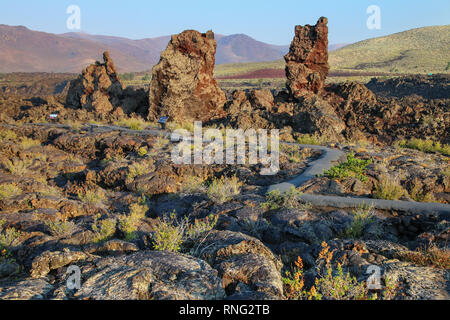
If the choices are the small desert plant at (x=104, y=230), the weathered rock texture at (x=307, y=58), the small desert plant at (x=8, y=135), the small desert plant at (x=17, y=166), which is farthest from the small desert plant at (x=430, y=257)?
the weathered rock texture at (x=307, y=58)

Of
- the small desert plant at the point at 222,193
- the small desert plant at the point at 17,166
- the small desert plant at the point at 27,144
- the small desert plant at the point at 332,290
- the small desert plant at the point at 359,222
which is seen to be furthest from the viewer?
the small desert plant at the point at 27,144

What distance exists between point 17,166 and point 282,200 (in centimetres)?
803

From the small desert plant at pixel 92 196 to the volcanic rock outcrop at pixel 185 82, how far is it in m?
9.67

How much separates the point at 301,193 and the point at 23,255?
5.26 meters

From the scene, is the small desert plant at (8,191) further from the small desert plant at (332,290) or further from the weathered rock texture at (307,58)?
the weathered rock texture at (307,58)

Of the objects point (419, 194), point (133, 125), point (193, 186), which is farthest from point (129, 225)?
point (133, 125)

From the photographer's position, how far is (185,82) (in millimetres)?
18047

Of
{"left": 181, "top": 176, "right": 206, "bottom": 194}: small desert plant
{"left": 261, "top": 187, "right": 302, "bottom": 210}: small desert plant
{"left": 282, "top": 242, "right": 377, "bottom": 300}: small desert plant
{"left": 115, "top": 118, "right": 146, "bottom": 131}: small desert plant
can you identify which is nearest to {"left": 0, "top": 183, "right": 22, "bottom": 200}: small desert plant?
{"left": 181, "top": 176, "right": 206, "bottom": 194}: small desert plant

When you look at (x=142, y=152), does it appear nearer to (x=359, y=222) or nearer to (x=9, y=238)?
(x=9, y=238)

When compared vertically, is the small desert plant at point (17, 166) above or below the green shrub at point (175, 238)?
above

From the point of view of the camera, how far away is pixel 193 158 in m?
10.8

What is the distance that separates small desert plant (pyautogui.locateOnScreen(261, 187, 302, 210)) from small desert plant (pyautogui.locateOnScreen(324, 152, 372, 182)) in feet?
4.60

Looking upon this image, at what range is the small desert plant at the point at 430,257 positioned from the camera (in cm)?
392
